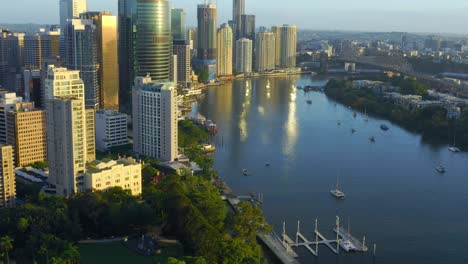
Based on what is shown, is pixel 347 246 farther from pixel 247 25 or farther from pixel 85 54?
pixel 247 25

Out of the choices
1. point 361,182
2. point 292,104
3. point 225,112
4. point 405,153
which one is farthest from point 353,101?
point 361,182

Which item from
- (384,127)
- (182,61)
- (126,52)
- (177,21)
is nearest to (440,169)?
(384,127)

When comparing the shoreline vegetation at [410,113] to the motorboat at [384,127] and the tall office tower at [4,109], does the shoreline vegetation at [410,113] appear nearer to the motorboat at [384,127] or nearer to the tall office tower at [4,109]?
the motorboat at [384,127]

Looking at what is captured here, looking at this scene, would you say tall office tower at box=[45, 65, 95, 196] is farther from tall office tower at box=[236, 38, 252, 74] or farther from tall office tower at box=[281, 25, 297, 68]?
tall office tower at box=[281, 25, 297, 68]

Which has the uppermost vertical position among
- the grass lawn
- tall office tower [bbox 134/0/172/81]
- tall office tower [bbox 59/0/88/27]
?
tall office tower [bbox 59/0/88/27]

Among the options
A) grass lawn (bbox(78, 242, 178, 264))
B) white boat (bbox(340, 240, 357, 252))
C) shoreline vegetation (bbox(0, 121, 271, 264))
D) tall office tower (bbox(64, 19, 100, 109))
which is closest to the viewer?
shoreline vegetation (bbox(0, 121, 271, 264))

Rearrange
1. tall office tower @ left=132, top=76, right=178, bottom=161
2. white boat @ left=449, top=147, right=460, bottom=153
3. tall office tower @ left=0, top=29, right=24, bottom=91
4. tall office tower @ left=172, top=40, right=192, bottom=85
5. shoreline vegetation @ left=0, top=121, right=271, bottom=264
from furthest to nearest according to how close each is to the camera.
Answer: tall office tower @ left=172, top=40, right=192, bottom=85 < tall office tower @ left=0, top=29, right=24, bottom=91 < white boat @ left=449, top=147, right=460, bottom=153 < tall office tower @ left=132, top=76, right=178, bottom=161 < shoreline vegetation @ left=0, top=121, right=271, bottom=264

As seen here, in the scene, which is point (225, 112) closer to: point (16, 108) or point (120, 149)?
point (120, 149)

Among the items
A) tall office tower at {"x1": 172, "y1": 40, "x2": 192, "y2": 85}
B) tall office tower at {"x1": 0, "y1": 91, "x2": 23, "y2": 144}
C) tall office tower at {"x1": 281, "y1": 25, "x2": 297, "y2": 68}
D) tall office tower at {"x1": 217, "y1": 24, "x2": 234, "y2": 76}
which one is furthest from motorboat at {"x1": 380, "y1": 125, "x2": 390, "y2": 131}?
tall office tower at {"x1": 281, "y1": 25, "x2": 297, "y2": 68}
